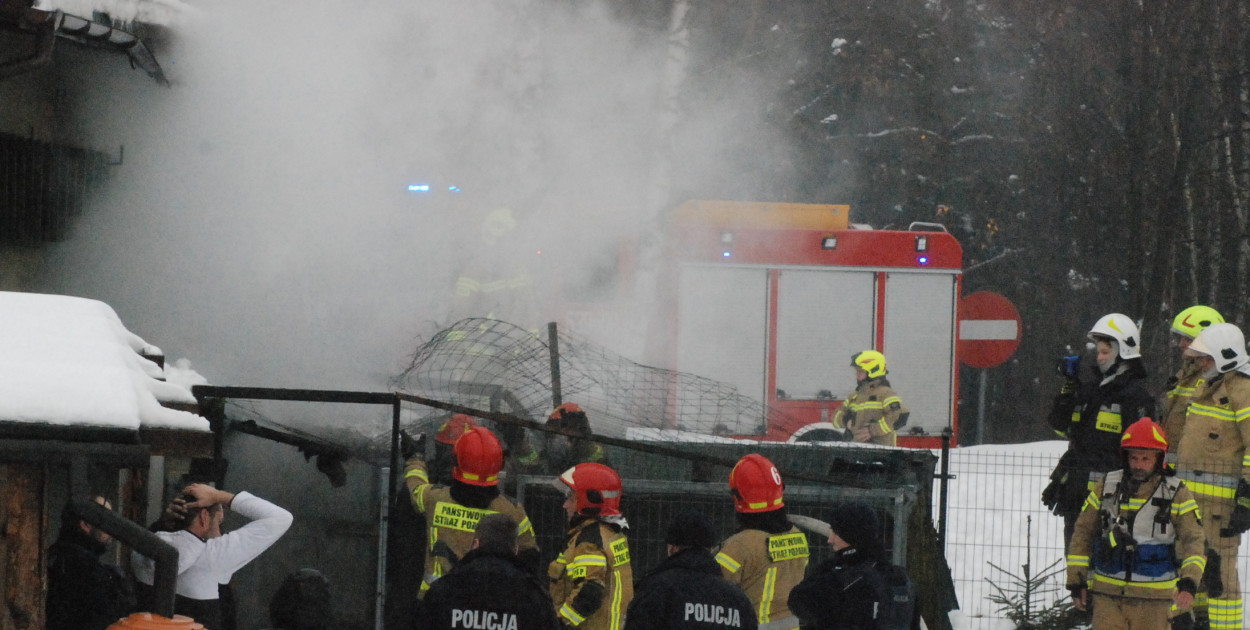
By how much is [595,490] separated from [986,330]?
6.80 m

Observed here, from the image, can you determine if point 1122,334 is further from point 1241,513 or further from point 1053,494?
point 1241,513

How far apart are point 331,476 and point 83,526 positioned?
185cm

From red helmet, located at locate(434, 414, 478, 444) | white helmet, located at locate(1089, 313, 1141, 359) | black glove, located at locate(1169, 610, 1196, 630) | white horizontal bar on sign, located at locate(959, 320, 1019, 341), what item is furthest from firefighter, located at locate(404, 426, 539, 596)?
white horizontal bar on sign, located at locate(959, 320, 1019, 341)

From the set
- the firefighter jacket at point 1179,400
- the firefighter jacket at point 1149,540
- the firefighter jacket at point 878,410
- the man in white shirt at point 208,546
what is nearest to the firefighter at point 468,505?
the man in white shirt at point 208,546

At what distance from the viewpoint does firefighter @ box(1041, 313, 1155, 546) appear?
22.2ft

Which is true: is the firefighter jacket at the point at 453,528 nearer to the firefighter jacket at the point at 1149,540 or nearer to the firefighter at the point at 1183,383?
the firefighter jacket at the point at 1149,540

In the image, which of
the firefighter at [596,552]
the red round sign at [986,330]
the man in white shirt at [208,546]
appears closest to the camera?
the man in white shirt at [208,546]

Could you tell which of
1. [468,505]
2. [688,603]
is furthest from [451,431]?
[688,603]

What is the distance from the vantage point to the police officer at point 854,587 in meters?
4.45

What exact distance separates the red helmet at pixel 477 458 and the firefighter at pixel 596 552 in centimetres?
30

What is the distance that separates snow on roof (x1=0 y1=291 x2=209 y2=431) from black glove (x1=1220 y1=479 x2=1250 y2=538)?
180 inches

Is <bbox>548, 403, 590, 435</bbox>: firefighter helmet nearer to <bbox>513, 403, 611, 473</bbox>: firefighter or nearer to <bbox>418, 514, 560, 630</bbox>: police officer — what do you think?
<bbox>513, 403, 611, 473</bbox>: firefighter

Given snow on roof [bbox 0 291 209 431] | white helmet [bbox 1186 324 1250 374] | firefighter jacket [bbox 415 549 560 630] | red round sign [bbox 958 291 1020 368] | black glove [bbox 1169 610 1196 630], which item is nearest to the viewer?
snow on roof [bbox 0 291 209 431]

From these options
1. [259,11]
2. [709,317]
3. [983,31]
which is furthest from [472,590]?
[983,31]
